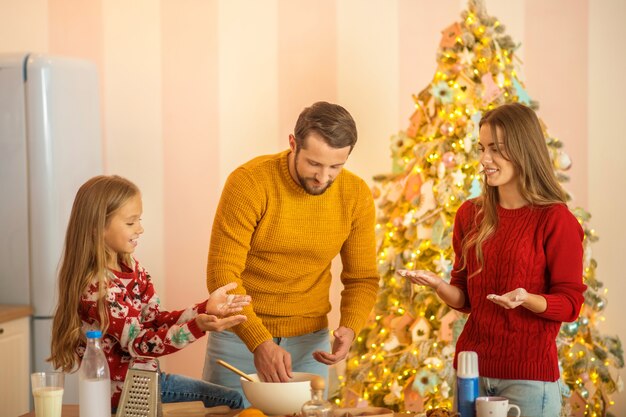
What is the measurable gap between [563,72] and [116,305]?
108 inches

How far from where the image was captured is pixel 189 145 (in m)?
4.45

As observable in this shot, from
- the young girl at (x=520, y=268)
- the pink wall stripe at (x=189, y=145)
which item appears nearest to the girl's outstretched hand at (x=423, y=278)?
the young girl at (x=520, y=268)

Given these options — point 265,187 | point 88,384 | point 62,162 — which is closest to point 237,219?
point 265,187

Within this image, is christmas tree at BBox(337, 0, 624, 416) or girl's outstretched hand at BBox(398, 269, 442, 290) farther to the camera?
christmas tree at BBox(337, 0, 624, 416)

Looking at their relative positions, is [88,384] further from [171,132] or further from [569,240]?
[171,132]

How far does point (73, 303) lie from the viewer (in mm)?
2291

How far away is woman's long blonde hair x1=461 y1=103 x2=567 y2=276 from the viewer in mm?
2400

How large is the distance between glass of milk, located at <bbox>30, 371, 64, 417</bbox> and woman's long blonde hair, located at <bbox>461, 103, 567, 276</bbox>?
3.75 ft

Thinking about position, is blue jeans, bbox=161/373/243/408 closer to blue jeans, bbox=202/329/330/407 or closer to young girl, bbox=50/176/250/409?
young girl, bbox=50/176/250/409

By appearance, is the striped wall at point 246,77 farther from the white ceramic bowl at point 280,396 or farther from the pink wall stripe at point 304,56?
the white ceramic bowl at point 280,396

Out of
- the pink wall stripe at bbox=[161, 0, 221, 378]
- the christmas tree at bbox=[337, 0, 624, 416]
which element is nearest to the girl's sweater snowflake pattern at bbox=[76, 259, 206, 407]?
A: the christmas tree at bbox=[337, 0, 624, 416]

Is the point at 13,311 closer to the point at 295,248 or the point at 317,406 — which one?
the point at 295,248

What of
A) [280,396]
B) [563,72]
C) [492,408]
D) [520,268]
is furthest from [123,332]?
[563,72]

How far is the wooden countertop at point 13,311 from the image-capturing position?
3.57 m
